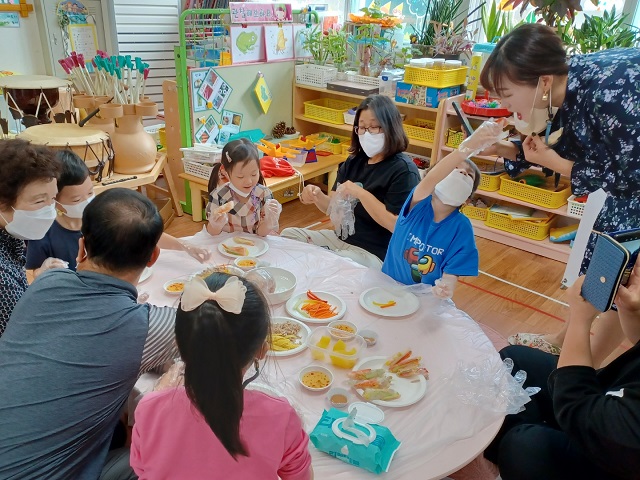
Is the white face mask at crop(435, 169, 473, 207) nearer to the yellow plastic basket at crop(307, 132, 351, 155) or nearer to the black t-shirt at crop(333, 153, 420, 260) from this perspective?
the black t-shirt at crop(333, 153, 420, 260)

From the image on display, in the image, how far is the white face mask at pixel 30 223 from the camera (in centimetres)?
159

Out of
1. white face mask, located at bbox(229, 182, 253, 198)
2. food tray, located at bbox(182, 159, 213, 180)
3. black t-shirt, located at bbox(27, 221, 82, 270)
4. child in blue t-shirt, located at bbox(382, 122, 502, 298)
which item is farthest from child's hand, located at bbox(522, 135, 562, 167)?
food tray, located at bbox(182, 159, 213, 180)

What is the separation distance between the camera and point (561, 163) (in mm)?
1870

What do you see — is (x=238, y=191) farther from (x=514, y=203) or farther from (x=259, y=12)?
(x=514, y=203)

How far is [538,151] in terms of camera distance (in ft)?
6.27

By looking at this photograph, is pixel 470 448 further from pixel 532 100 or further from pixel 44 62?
pixel 44 62

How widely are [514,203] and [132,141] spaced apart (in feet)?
8.62

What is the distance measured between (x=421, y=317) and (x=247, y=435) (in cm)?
82

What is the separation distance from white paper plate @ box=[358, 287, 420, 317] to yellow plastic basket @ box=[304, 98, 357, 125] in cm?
264

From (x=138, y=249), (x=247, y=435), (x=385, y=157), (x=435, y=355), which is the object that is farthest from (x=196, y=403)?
(x=385, y=157)

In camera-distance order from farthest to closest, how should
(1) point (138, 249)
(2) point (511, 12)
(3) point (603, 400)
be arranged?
1. (2) point (511, 12)
2. (1) point (138, 249)
3. (3) point (603, 400)

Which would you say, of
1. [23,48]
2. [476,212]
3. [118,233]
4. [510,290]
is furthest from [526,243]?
[23,48]

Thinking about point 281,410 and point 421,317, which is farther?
point 421,317

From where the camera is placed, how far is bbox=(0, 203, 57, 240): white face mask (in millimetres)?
1587
